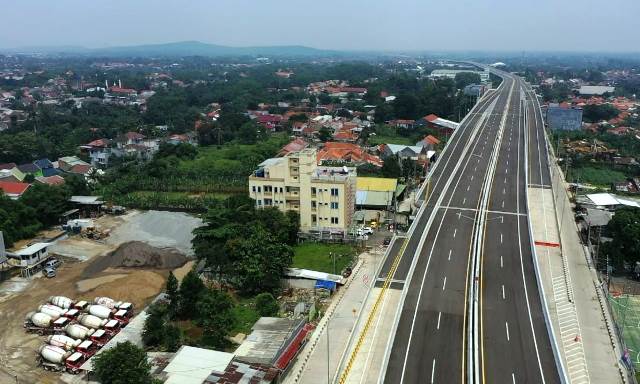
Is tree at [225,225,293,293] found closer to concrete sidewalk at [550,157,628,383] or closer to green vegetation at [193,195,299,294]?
green vegetation at [193,195,299,294]

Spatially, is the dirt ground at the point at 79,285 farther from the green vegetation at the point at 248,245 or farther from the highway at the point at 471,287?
the highway at the point at 471,287

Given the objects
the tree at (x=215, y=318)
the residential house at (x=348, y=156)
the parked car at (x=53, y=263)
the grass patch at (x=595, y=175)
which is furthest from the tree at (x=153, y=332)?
the grass patch at (x=595, y=175)

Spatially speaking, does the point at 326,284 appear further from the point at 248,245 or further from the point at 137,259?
the point at 137,259

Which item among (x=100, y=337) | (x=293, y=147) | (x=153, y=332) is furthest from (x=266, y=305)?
(x=293, y=147)

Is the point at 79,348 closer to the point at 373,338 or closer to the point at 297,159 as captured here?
the point at 373,338

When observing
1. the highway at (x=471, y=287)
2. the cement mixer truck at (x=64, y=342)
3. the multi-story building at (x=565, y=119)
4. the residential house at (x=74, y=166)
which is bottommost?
the cement mixer truck at (x=64, y=342)

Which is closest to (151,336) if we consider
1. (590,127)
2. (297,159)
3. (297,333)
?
(297,333)
